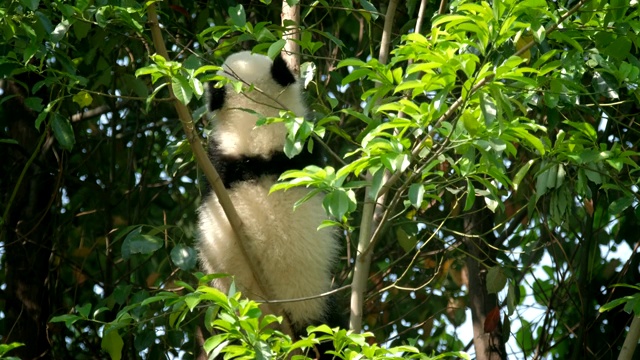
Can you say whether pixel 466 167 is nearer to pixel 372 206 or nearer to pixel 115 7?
Result: pixel 372 206

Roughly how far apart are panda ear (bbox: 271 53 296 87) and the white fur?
0.02 metres

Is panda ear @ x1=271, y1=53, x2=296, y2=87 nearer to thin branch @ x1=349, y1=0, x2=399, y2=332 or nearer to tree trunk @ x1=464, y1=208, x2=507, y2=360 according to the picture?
thin branch @ x1=349, y1=0, x2=399, y2=332

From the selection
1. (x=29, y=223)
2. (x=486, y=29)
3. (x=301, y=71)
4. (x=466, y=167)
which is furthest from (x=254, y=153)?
(x=29, y=223)

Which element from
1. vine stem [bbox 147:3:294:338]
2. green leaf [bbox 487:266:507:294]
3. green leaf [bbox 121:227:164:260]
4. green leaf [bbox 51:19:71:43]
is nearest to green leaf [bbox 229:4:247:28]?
vine stem [bbox 147:3:294:338]

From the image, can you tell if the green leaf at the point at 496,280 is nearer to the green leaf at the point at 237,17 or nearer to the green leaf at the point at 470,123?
the green leaf at the point at 470,123

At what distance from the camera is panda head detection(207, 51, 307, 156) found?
357 centimetres

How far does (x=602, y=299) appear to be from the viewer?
454 centimetres

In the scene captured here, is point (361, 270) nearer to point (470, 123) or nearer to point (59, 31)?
point (470, 123)

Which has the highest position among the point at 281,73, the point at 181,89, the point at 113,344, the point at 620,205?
the point at 181,89

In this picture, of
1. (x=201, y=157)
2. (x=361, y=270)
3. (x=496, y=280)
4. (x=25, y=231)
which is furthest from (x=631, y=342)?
(x=25, y=231)

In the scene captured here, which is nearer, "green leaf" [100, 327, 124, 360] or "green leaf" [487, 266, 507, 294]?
"green leaf" [100, 327, 124, 360]

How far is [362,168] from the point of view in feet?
8.22

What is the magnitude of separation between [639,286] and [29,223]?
314cm

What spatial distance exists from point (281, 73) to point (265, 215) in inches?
24.5
